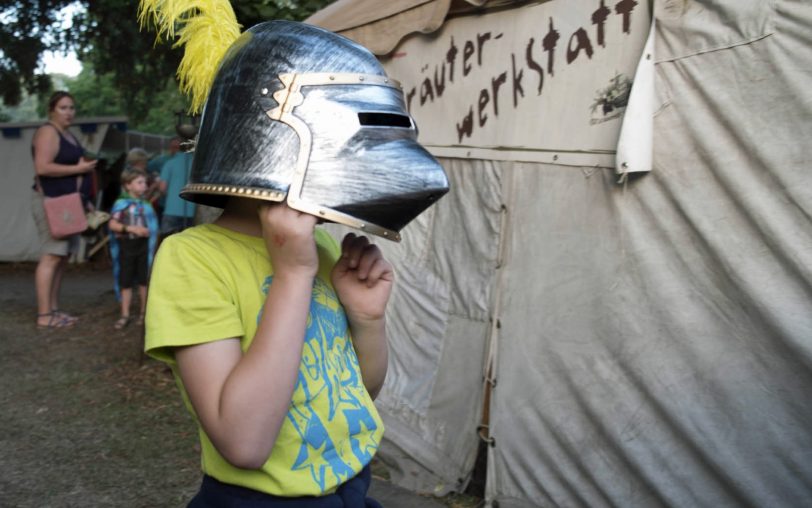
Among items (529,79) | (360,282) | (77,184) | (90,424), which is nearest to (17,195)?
(77,184)

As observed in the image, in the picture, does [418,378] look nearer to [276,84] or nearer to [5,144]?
[276,84]

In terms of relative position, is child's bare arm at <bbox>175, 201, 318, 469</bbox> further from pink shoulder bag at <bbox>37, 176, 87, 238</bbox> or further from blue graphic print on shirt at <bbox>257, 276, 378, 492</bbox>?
pink shoulder bag at <bbox>37, 176, 87, 238</bbox>

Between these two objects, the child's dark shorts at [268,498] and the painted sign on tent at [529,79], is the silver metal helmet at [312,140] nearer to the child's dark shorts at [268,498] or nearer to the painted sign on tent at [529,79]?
the child's dark shorts at [268,498]

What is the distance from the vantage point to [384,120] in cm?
167

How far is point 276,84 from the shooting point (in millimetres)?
1583

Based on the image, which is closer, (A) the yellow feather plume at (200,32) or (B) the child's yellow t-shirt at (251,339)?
(B) the child's yellow t-shirt at (251,339)

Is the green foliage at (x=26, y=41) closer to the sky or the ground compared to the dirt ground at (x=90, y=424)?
closer to the sky

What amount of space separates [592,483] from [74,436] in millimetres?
3260

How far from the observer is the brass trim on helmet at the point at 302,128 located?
1515mm

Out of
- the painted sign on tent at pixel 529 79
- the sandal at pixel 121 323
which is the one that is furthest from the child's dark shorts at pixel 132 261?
the painted sign on tent at pixel 529 79

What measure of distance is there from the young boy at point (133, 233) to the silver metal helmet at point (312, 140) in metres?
6.04

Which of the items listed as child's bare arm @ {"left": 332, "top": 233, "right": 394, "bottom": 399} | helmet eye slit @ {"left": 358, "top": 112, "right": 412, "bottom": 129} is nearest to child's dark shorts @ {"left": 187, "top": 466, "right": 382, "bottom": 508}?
child's bare arm @ {"left": 332, "top": 233, "right": 394, "bottom": 399}

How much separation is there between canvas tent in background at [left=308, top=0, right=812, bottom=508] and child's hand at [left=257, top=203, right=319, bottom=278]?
6.28 feet

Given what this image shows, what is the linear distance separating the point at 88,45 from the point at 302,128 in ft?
39.2
